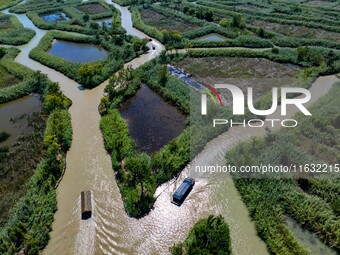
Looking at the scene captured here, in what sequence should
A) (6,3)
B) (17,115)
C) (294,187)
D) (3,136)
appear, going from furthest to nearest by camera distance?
(6,3)
(17,115)
(3,136)
(294,187)

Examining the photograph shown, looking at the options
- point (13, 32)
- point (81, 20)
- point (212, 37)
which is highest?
point (13, 32)

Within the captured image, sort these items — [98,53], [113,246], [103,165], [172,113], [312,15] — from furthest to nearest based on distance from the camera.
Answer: [312,15], [98,53], [172,113], [103,165], [113,246]

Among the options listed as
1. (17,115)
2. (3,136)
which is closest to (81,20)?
(17,115)

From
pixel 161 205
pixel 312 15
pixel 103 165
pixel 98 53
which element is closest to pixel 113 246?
pixel 161 205

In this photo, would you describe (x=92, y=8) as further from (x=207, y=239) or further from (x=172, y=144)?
(x=207, y=239)

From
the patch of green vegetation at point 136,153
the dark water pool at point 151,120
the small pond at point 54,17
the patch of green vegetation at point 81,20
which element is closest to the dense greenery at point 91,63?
the patch of green vegetation at point 81,20

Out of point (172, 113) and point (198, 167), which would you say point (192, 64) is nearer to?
point (172, 113)

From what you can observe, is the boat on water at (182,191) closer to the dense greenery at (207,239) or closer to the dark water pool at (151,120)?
the dense greenery at (207,239)
